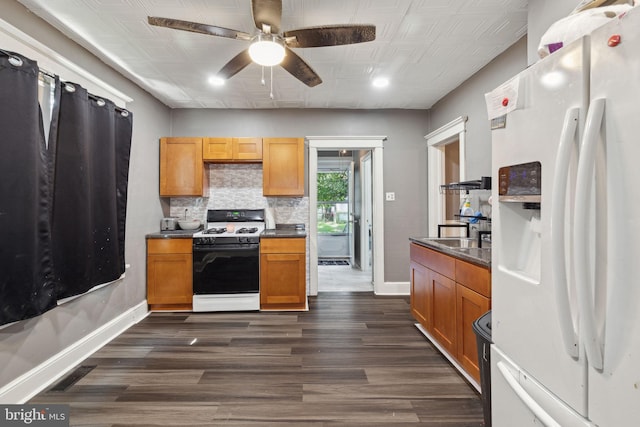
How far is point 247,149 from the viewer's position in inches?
148

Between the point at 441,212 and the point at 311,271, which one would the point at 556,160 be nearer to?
the point at 441,212

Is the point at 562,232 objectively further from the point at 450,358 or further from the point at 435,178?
the point at 435,178

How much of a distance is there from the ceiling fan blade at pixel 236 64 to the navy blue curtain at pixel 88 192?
1.07m

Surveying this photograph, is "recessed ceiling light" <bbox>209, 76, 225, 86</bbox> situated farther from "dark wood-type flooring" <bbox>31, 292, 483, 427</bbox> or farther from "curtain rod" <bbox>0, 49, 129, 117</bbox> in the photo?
"dark wood-type flooring" <bbox>31, 292, 483, 427</bbox>

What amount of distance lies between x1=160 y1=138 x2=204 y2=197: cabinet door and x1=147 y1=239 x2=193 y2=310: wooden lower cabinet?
669 mm

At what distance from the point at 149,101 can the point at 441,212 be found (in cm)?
370

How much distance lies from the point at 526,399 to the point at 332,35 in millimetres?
1963

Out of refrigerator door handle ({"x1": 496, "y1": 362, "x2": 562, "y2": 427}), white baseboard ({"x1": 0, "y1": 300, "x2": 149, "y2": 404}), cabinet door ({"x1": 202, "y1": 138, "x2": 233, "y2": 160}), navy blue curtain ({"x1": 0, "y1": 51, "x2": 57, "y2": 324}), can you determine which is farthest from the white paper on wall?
cabinet door ({"x1": 202, "y1": 138, "x2": 233, "y2": 160})

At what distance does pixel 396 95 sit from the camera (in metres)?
3.57

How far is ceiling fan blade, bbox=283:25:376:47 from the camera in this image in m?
1.77

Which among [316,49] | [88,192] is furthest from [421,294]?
[88,192]

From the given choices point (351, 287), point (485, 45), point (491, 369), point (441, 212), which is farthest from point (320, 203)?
point (491, 369)

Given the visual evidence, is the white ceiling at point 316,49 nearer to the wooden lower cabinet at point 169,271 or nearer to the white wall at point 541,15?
A: the white wall at point 541,15

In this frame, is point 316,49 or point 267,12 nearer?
point 267,12
